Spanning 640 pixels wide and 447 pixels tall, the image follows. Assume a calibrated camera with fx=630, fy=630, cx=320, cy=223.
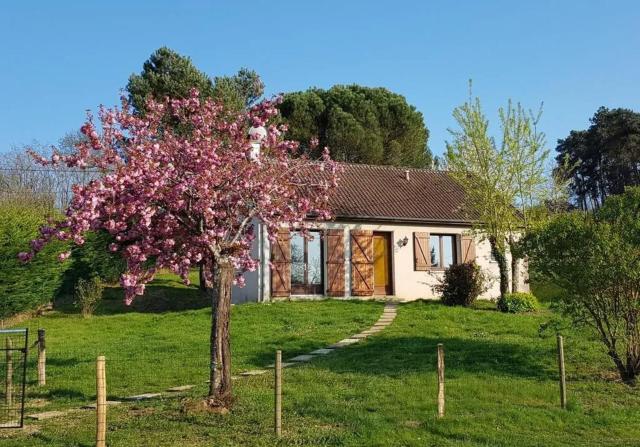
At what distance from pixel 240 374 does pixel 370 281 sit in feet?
34.4

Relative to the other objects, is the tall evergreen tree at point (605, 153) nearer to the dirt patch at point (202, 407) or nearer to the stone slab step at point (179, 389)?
the stone slab step at point (179, 389)

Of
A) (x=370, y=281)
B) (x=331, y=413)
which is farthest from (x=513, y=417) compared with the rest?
(x=370, y=281)

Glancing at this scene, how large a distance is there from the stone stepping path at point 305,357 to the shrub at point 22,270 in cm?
1043

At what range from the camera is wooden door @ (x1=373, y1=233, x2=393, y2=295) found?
2170 centimetres

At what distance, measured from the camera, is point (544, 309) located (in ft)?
61.3

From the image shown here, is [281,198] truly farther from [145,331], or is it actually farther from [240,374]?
[145,331]

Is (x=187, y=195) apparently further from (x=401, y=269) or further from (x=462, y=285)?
(x=401, y=269)

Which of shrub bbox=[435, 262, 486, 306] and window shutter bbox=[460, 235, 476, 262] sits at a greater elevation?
A: window shutter bbox=[460, 235, 476, 262]

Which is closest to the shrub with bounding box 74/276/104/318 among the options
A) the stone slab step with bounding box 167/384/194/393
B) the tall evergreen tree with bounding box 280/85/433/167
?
the stone slab step with bounding box 167/384/194/393

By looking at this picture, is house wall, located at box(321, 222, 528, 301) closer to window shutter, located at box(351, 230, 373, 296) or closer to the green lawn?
window shutter, located at box(351, 230, 373, 296)

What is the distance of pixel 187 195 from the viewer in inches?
345

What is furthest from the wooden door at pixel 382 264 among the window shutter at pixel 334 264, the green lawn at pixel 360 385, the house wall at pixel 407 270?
the green lawn at pixel 360 385

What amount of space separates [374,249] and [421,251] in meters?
1.68

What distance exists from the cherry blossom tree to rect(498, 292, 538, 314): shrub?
1040cm
